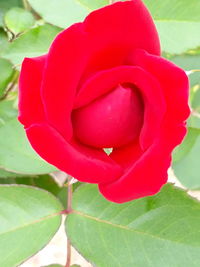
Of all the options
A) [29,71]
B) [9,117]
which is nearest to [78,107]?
[29,71]

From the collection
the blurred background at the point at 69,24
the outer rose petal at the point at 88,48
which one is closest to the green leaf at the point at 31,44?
the blurred background at the point at 69,24

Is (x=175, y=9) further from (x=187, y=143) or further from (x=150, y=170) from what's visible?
(x=150, y=170)

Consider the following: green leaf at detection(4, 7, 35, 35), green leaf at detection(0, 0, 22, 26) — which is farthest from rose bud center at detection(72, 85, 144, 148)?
green leaf at detection(0, 0, 22, 26)

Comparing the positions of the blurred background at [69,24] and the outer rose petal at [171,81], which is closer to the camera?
the outer rose petal at [171,81]

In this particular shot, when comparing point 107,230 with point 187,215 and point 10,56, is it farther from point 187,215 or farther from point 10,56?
point 10,56

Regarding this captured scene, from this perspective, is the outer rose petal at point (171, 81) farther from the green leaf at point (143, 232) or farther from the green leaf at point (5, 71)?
the green leaf at point (5, 71)
